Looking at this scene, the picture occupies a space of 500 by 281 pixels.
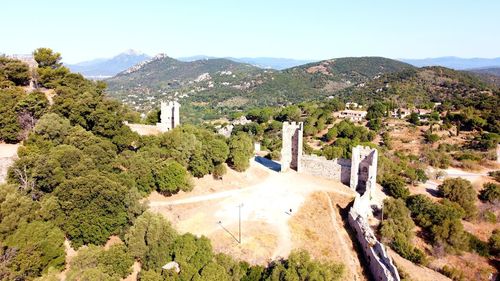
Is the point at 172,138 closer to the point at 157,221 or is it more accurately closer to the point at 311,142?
the point at 157,221

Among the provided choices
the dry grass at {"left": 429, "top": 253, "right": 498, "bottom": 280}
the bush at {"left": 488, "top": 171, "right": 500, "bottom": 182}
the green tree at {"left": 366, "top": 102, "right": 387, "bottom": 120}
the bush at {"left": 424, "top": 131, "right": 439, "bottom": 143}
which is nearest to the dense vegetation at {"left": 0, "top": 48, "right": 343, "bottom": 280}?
the dry grass at {"left": 429, "top": 253, "right": 498, "bottom": 280}

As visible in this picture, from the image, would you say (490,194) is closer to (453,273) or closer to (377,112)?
(453,273)

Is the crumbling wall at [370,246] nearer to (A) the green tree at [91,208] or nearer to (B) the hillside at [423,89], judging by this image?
(A) the green tree at [91,208]

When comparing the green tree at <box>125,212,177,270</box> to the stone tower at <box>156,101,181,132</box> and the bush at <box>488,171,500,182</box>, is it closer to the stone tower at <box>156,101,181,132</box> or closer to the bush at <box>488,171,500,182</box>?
the stone tower at <box>156,101,181,132</box>

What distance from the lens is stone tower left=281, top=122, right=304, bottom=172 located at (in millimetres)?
40031

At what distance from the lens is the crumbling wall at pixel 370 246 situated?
23188mm

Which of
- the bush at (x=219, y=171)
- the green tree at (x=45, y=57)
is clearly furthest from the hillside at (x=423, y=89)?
the green tree at (x=45, y=57)

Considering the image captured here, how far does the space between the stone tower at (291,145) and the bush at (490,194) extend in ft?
70.9

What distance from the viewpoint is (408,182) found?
4447cm

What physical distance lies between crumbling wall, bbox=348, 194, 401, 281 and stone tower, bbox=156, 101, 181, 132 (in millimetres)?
22901

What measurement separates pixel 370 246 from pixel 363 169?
10.9 m

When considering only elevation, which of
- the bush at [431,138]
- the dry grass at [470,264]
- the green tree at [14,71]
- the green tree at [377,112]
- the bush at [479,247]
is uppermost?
the green tree at [14,71]

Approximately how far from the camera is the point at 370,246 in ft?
86.8

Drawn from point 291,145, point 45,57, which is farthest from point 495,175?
point 45,57
